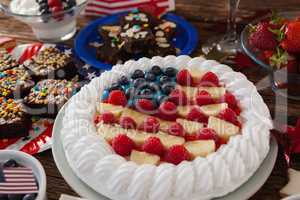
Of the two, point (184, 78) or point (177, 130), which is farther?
point (184, 78)

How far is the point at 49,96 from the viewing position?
1400mm

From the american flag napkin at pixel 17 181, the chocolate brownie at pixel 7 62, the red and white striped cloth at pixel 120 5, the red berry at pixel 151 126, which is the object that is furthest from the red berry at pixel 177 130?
the red and white striped cloth at pixel 120 5

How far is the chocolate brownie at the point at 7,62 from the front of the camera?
5.08 ft

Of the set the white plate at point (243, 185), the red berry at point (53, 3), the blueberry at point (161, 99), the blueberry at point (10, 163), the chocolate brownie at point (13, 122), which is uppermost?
the red berry at point (53, 3)

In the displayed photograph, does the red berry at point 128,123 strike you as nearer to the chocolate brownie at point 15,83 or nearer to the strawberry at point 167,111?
the strawberry at point 167,111

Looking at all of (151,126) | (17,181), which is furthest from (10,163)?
(151,126)

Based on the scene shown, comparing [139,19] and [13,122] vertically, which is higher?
[139,19]

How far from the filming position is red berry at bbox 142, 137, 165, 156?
1.04 metres

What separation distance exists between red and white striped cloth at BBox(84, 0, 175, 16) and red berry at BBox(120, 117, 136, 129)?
0.78 metres

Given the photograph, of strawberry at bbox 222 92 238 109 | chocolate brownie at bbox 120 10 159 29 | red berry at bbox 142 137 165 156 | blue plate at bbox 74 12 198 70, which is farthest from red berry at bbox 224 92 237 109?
chocolate brownie at bbox 120 10 159 29

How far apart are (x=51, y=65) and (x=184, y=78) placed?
49 centimetres

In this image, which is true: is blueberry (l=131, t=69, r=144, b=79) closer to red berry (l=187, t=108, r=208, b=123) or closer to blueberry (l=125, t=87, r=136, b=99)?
blueberry (l=125, t=87, r=136, b=99)

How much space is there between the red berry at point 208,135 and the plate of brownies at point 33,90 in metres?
0.42

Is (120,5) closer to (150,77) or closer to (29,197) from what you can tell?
(150,77)
